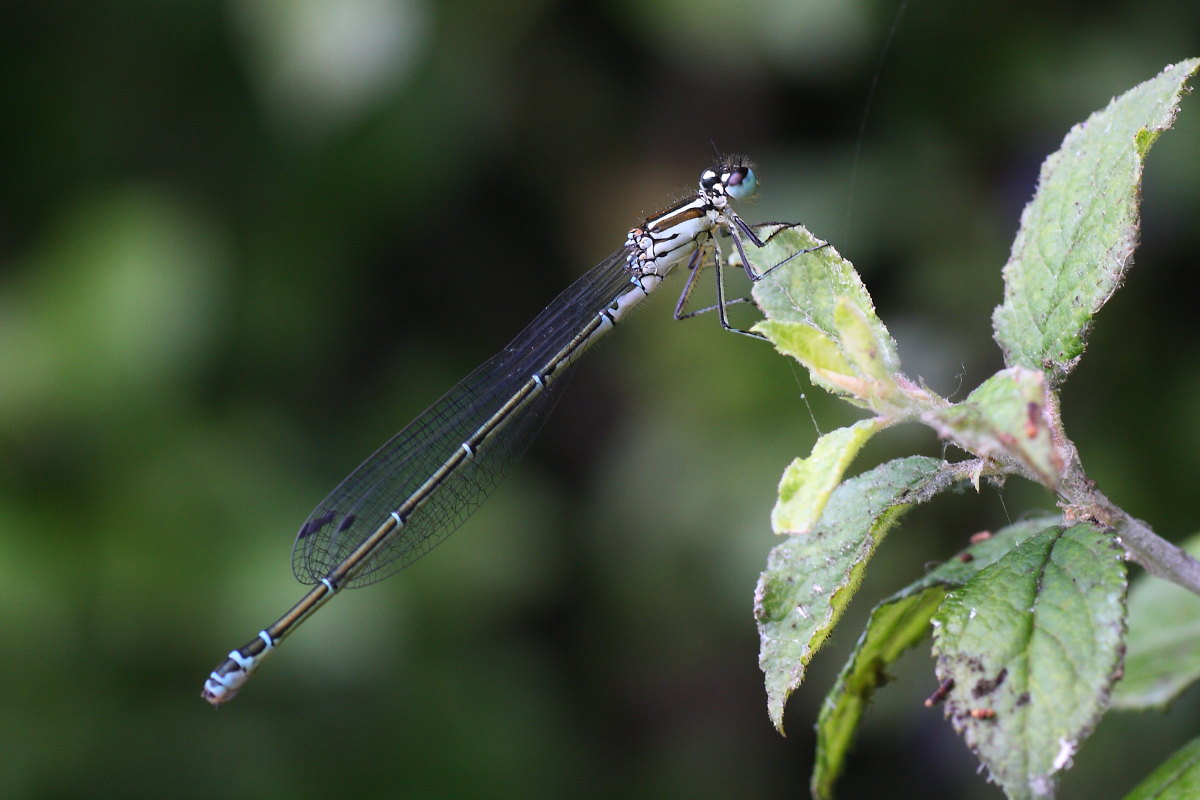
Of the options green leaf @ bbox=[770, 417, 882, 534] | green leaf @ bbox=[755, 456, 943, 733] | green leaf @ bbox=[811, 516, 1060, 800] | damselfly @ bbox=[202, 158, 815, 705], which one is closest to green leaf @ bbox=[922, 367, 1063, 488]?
green leaf @ bbox=[770, 417, 882, 534]

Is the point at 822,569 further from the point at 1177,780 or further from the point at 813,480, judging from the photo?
the point at 1177,780

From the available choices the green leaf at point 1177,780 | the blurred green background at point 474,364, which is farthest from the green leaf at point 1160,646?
the blurred green background at point 474,364

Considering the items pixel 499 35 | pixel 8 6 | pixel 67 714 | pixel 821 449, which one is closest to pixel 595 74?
pixel 499 35

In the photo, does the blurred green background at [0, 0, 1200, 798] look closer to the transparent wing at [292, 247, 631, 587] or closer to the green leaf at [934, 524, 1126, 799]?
the transparent wing at [292, 247, 631, 587]

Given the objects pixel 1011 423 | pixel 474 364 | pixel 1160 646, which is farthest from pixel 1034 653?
pixel 474 364

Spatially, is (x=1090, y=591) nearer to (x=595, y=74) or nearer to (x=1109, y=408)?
(x=1109, y=408)

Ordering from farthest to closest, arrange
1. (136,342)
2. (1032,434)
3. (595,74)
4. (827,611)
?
(595,74) < (136,342) < (827,611) < (1032,434)
